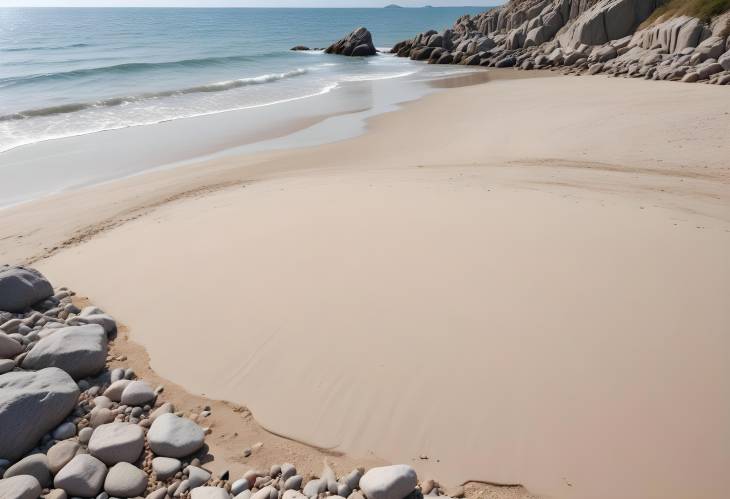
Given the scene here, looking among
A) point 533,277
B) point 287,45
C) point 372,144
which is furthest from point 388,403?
point 287,45

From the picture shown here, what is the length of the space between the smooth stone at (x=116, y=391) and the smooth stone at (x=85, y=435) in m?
0.45

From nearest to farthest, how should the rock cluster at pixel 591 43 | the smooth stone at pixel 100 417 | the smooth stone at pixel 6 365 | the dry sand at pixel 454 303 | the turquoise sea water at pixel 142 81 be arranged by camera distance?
the dry sand at pixel 454 303, the smooth stone at pixel 100 417, the smooth stone at pixel 6 365, the turquoise sea water at pixel 142 81, the rock cluster at pixel 591 43

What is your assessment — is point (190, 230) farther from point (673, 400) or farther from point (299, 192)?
point (673, 400)

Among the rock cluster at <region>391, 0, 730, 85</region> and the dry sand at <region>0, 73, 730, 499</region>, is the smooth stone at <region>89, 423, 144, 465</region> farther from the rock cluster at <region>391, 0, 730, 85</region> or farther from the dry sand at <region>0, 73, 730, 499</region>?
the rock cluster at <region>391, 0, 730, 85</region>

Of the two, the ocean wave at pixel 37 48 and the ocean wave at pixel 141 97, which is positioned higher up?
the ocean wave at pixel 37 48

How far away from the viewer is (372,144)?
14.3 m

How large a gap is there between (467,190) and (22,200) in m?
8.94

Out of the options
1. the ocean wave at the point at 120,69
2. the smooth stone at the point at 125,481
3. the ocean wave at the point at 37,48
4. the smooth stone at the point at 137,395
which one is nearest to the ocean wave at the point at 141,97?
the ocean wave at the point at 120,69

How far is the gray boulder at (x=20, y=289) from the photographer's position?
17.7 ft

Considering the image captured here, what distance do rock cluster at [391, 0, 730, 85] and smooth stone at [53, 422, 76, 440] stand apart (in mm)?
22964

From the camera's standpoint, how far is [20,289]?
550cm

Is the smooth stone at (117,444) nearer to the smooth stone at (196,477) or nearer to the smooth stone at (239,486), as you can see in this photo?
the smooth stone at (196,477)

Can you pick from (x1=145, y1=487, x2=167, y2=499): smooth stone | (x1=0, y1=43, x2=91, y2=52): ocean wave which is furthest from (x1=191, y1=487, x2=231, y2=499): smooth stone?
(x1=0, y1=43, x2=91, y2=52): ocean wave

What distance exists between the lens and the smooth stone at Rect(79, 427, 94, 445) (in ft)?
12.3
